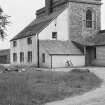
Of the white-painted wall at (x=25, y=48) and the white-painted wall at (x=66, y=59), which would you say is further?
the white-painted wall at (x=25, y=48)

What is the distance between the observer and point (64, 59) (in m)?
37.6

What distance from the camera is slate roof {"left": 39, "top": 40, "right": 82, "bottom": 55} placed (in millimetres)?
37300

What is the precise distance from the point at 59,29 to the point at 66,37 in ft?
5.68

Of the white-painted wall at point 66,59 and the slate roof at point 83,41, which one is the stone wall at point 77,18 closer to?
the slate roof at point 83,41

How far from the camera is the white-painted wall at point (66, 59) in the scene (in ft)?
121

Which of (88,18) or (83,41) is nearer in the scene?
(83,41)

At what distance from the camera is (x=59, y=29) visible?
134 feet

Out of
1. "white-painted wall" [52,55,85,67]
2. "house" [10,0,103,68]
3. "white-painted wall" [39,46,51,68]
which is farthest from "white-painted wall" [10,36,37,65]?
"white-painted wall" [52,55,85,67]

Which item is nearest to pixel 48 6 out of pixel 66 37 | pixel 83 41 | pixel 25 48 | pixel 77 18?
pixel 77 18

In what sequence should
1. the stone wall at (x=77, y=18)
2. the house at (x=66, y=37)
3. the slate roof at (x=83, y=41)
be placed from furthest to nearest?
the stone wall at (x=77, y=18) → the slate roof at (x=83, y=41) → the house at (x=66, y=37)

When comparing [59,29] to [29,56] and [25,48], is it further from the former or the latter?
[25,48]

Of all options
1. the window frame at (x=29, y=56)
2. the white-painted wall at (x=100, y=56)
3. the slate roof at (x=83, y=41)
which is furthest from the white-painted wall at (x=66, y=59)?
the window frame at (x=29, y=56)

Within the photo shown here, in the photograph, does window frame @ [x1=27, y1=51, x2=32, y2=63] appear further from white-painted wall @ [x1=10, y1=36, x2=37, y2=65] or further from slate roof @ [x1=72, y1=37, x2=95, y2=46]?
slate roof @ [x1=72, y1=37, x2=95, y2=46]

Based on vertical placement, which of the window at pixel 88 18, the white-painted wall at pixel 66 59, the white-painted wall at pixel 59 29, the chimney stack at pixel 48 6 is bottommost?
the white-painted wall at pixel 66 59
